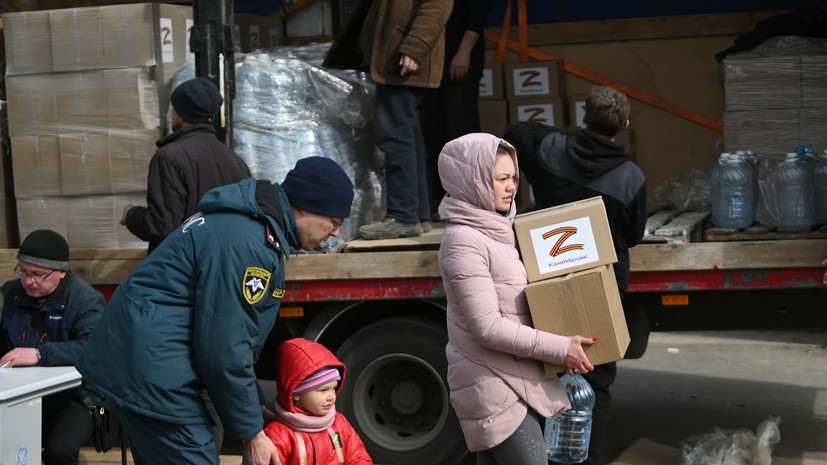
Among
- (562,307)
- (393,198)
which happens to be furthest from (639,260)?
(562,307)

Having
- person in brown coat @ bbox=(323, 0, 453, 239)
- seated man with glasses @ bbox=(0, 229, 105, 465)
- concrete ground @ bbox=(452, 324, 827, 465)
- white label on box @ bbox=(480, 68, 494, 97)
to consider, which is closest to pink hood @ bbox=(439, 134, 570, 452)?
person in brown coat @ bbox=(323, 0, 453, 239)

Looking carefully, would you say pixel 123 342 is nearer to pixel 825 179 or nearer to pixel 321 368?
pixel 321 368

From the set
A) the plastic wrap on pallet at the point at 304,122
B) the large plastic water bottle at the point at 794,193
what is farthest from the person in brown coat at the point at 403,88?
the large plastic water bottle at the point at 794,193

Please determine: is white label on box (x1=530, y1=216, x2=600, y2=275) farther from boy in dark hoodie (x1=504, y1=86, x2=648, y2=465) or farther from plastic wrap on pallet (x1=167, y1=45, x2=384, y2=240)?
plastic wrap on pallet (x1=167, y1=45, x2=384, y2=240)

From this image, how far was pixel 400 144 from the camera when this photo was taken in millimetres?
5887

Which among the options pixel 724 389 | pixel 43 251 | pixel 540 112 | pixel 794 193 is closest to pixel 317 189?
pixel 43 251

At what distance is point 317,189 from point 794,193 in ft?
9.60

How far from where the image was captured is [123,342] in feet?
10.8

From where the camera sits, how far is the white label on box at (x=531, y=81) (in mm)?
7062

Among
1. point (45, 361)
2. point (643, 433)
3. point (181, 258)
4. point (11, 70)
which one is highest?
point (11, 70)

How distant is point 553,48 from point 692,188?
1351mm

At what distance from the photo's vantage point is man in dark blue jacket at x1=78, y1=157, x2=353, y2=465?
3.18m

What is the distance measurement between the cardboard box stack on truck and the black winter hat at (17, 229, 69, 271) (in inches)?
32.7

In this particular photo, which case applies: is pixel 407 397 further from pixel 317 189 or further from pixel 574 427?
pixel 317 189
